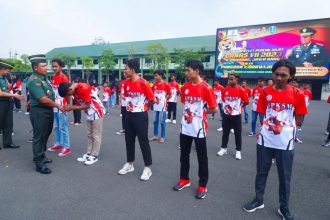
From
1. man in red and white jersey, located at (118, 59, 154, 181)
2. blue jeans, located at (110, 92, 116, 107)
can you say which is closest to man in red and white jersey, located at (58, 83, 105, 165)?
man in red and white jersey, located at (118, 59, 154, 181)

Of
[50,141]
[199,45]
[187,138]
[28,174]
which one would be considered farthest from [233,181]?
Result: [199,45]

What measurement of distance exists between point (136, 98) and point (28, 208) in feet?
7.17

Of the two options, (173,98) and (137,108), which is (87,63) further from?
(137,108)

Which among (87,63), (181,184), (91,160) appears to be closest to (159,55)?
(87,63)

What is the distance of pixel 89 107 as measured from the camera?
4.47 m

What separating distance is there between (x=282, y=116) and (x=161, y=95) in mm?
4505

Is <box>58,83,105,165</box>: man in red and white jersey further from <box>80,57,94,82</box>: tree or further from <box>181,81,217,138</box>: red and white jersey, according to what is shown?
<box>80,57,94,82</box>: tree

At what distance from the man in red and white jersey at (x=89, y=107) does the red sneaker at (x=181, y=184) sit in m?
1.92

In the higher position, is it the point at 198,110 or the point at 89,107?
the point at 198,110

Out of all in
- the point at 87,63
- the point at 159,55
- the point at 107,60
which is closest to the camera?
the point at 159,55

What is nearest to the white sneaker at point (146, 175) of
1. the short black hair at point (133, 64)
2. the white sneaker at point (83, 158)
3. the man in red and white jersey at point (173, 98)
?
the white sneaker at point (83, 158)

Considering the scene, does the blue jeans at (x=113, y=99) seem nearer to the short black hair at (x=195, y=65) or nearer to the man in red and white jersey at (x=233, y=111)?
the man in red and white jersey at (x=233, y=111)

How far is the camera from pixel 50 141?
638cm

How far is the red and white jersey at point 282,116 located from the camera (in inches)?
111
